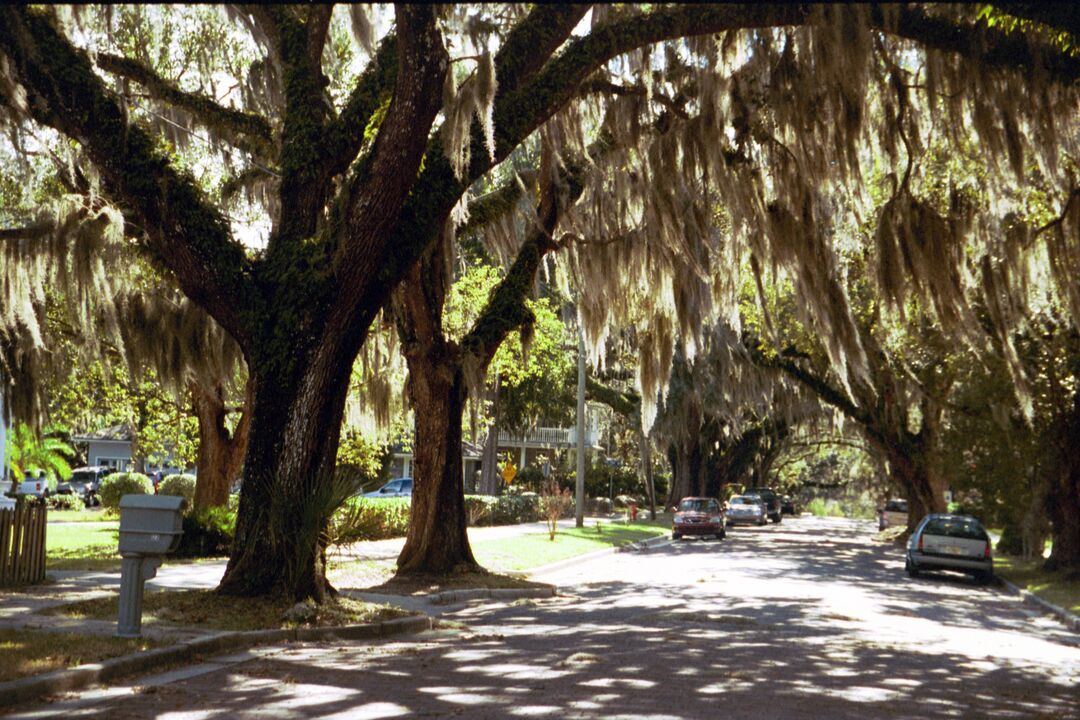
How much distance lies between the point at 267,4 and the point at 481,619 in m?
8.28

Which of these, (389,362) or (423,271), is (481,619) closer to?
(423,271)

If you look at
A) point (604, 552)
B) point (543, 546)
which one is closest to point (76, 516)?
point (543, 546)

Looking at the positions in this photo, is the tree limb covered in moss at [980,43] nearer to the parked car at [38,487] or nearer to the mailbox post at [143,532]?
the mailbox post at [143,532]

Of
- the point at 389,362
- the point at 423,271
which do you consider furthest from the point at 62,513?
the point at 423,271

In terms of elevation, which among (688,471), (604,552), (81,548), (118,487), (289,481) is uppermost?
(688,471)

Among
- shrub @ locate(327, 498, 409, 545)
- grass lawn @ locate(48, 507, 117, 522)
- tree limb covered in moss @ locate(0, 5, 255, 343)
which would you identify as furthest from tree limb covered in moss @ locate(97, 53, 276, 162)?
grass lawn @ locate(48, 507, 117, 522)

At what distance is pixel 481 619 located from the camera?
14125 millimetres

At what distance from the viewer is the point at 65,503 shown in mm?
45281

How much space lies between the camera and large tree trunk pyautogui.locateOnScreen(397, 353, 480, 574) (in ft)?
59.4

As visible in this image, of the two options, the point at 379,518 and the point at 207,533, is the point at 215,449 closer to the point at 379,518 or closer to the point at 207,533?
the point at 207,533

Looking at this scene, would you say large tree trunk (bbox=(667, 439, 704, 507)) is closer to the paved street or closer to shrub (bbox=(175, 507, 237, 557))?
shrub (bbox=(175, 507, 237, 557))

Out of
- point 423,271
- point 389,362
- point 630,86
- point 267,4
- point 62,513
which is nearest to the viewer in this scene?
point 267,4

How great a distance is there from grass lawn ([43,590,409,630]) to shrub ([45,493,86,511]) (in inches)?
1368

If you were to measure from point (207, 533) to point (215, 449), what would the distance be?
326cm
